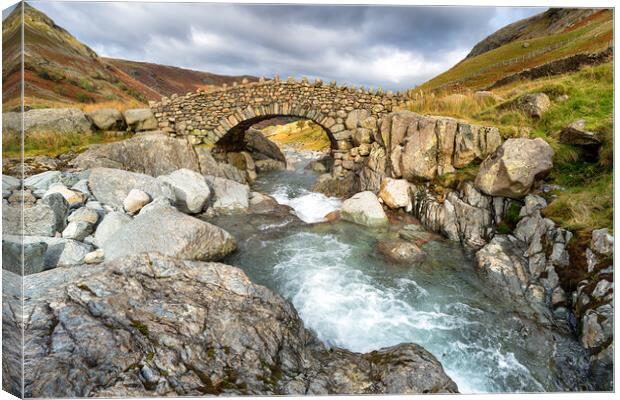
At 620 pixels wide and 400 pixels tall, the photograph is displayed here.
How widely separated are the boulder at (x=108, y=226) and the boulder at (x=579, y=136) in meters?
10.7

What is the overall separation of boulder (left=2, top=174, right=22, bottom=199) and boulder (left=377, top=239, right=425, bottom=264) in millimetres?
6857

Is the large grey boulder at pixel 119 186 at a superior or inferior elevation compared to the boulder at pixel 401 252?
superior

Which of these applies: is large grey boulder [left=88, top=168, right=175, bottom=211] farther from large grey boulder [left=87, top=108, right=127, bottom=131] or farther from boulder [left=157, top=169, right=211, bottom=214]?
large grey boulder [left=87, top=108, right=127, bottom=131]

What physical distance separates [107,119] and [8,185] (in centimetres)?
1248

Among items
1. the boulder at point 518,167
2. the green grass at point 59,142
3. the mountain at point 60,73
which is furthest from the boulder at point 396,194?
the green grass at point 59,142

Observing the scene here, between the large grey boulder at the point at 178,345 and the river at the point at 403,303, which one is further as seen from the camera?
the river at the point at 403,303

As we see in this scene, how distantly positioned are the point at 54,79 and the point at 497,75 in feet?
89.5

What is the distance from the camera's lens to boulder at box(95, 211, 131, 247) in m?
7.34

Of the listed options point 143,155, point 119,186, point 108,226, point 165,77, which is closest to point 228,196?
point 119,186

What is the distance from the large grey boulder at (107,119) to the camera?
14083 mm

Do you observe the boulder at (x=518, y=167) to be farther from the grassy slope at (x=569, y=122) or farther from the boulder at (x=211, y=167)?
the boulder at (x=211, y=167)

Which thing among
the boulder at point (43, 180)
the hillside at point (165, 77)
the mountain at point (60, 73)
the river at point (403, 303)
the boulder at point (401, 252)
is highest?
the hillside at point (165, 77)

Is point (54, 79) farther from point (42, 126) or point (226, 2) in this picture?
point (226, 2)

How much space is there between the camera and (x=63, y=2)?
3859 mm
